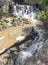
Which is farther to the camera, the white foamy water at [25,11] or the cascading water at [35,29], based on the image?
the white foamy water at [25,11]

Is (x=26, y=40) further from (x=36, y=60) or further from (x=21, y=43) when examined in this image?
(x=36, y=60)

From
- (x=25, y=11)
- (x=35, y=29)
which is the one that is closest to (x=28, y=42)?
(x=35, y=29)

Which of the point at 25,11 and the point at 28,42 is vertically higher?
the point at 25,11

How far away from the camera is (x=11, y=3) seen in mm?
35562

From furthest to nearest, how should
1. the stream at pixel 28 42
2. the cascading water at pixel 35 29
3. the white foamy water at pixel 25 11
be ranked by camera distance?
1. the white foamy water at pixel 25 11
2. the cascading water at pixel 35 29
3. the stream at pixel 28 42

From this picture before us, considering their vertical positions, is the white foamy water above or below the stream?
above

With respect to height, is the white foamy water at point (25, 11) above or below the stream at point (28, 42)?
above

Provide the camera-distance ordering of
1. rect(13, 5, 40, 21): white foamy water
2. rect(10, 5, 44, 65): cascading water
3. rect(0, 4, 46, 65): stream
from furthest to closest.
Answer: rect(13, 5, 40, 21): white foamy water
rect(10, 5, 44, 65): cascading water
rect(0, 4, 46, 65): stream

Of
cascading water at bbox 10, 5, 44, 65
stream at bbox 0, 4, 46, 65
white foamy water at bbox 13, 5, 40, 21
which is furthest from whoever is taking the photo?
white foamy water at bbox 13, 5, 40, 21

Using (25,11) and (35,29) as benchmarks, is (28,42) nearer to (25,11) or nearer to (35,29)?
(35,29)

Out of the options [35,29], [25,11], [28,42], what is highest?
[25,11]

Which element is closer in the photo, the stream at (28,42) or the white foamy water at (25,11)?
the stream at (28,42)

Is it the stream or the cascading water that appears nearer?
the stream

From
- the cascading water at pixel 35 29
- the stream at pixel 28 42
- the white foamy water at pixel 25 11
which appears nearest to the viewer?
the stream at pixel 28 42
